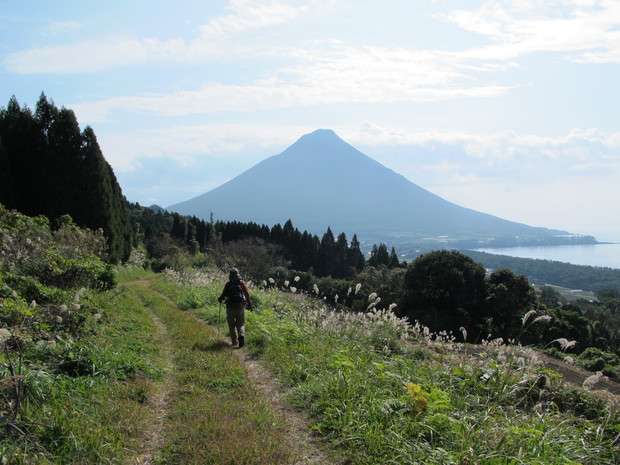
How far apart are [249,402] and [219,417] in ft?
1.90

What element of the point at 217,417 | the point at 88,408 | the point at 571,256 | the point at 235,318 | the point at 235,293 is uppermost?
the point at 235,293

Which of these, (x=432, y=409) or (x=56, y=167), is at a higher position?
(x=56, y=167)

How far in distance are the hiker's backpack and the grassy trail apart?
4.27ft

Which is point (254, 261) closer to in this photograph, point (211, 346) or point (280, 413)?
point (211, 346)

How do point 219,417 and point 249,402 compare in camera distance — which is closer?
point 219,417

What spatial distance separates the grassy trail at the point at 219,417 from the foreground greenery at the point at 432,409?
331mm

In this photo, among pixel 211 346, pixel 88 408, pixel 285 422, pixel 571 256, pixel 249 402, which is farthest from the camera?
pixel 571 256

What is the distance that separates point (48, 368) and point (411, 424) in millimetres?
4054

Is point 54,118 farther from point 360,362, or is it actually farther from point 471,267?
point 471,267

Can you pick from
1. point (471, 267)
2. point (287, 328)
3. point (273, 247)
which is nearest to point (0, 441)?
point (287, 328)

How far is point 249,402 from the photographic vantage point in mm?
4918

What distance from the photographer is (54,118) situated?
23.4m

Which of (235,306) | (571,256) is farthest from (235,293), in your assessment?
(571,256)

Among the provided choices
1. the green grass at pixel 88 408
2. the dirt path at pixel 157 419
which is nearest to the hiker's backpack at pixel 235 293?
the dirt path at pixel 157 419
